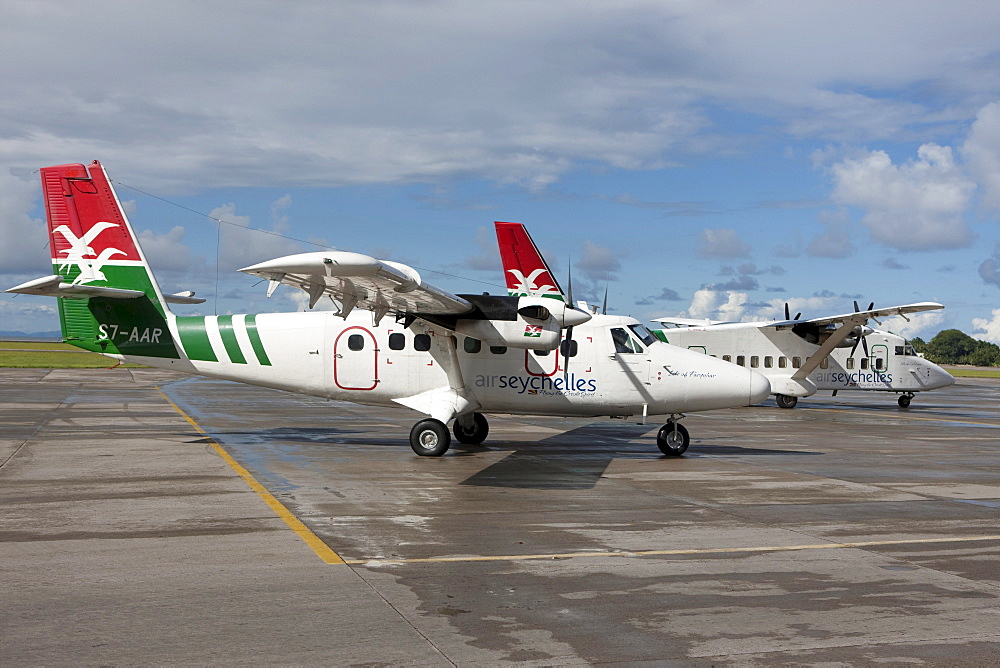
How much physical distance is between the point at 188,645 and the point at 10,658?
1047 millimetres

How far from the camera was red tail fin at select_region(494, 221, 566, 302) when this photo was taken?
1217 inches

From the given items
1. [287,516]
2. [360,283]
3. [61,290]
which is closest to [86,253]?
[61,290]

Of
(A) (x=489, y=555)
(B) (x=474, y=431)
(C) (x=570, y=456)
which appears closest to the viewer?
(A) (x=489, y=555)

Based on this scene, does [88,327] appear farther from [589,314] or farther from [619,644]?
[619,644]

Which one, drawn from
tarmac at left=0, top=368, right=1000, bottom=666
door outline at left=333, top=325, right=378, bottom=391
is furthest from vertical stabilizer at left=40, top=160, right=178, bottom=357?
door outline at left=333, top=325, right=378, bottom=391

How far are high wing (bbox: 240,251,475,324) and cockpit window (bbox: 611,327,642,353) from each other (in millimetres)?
3496

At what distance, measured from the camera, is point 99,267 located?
17531 millimetres

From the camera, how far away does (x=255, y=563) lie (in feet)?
25.8

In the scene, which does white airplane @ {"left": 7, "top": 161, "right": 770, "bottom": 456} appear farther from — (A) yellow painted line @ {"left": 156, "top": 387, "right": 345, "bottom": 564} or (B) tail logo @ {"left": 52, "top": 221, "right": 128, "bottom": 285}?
(A) yellow painted line @ {"left": 156, "top": 387, "right": 345, "bottom": 564}

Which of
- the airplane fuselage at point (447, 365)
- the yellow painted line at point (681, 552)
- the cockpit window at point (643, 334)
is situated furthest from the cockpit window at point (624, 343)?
the yellow painted line at point (681, 552)

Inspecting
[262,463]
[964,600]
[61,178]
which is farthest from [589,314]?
[61,178]

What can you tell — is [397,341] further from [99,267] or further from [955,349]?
[955,349]

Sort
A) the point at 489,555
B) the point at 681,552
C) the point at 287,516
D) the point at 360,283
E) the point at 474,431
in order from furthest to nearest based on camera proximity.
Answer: the point at 474,431, the point at 360,283, the point at 287,516, the point at 681,552, the point at 489,555

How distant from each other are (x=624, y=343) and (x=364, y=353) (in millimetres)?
5367
